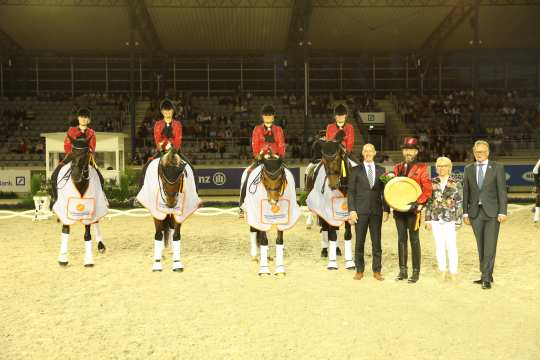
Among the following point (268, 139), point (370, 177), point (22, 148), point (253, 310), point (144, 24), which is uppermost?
point (144, 24)

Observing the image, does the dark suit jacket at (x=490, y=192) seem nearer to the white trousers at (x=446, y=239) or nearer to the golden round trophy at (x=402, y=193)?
the white trousers at (x=446, y=239)

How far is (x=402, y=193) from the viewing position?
7145mm

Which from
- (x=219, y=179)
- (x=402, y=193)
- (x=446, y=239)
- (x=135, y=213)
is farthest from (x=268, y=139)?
(x=219, y=179)

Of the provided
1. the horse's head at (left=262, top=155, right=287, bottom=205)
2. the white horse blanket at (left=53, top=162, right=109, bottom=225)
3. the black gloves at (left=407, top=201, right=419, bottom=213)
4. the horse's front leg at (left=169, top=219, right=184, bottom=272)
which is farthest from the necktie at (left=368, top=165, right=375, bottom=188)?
the white horse blanket at (left=53, top=162, right=109, bottom=225)

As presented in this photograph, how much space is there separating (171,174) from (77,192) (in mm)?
1817

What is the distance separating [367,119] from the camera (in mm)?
32031

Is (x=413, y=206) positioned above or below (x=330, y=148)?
below

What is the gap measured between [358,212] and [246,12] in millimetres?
24488

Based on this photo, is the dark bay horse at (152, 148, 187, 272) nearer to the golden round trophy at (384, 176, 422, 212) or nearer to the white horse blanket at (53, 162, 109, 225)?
the white horse blanket at (53, 162, 109, 225)

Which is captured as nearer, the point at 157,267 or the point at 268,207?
the point at 268,207

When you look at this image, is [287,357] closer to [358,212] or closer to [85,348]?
[85,348]

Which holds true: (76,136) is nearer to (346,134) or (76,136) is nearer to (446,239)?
(346,134)

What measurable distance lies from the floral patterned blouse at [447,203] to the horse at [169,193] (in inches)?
147

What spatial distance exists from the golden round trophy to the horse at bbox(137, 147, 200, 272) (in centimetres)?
312
